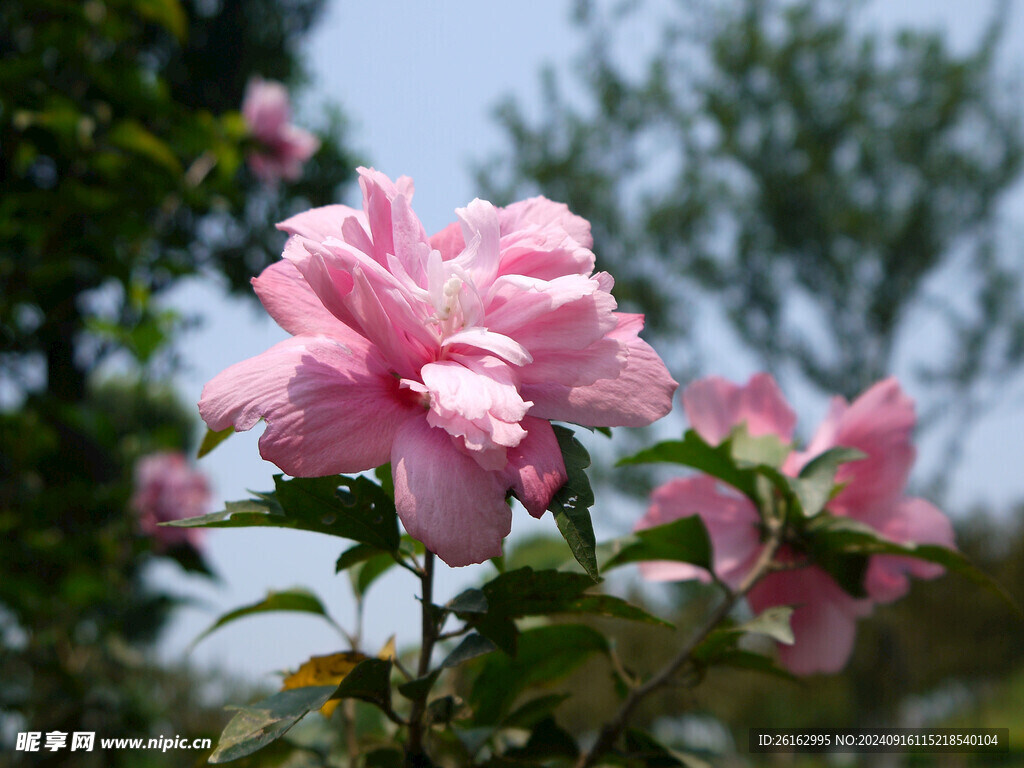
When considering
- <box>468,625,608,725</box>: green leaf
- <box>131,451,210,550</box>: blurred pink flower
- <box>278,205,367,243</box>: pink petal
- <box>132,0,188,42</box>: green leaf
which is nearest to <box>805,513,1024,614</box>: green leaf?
<box>468,625,608,725</box>: green leaf

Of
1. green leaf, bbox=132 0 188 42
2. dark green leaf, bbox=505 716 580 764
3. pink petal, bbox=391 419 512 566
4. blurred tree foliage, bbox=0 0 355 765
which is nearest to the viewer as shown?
pink petal, bbox=391 419 512 566

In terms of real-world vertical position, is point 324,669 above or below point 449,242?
below

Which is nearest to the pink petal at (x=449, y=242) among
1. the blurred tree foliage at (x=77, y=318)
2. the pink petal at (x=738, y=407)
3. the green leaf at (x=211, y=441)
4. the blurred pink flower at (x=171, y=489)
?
the green leaf at (x=211, y=441)

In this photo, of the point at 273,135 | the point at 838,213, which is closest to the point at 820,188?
the point at 838,213

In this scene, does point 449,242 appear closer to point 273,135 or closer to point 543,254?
point 543,254

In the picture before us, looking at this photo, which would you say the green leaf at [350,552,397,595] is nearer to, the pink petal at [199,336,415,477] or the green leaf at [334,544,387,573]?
the green leaf at [334,544,387,573]

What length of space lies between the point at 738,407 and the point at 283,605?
0.38m

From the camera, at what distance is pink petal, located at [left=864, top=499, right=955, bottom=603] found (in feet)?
1.99

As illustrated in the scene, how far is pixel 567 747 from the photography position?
0.53 m

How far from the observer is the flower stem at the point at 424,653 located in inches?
16.6

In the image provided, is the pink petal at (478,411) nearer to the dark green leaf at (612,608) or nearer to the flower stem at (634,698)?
the dark green leaf at (612,608)

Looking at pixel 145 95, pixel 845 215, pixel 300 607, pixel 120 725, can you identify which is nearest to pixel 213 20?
pixel 145 95

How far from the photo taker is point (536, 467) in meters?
0.34

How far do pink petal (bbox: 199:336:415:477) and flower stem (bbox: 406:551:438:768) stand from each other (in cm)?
9
